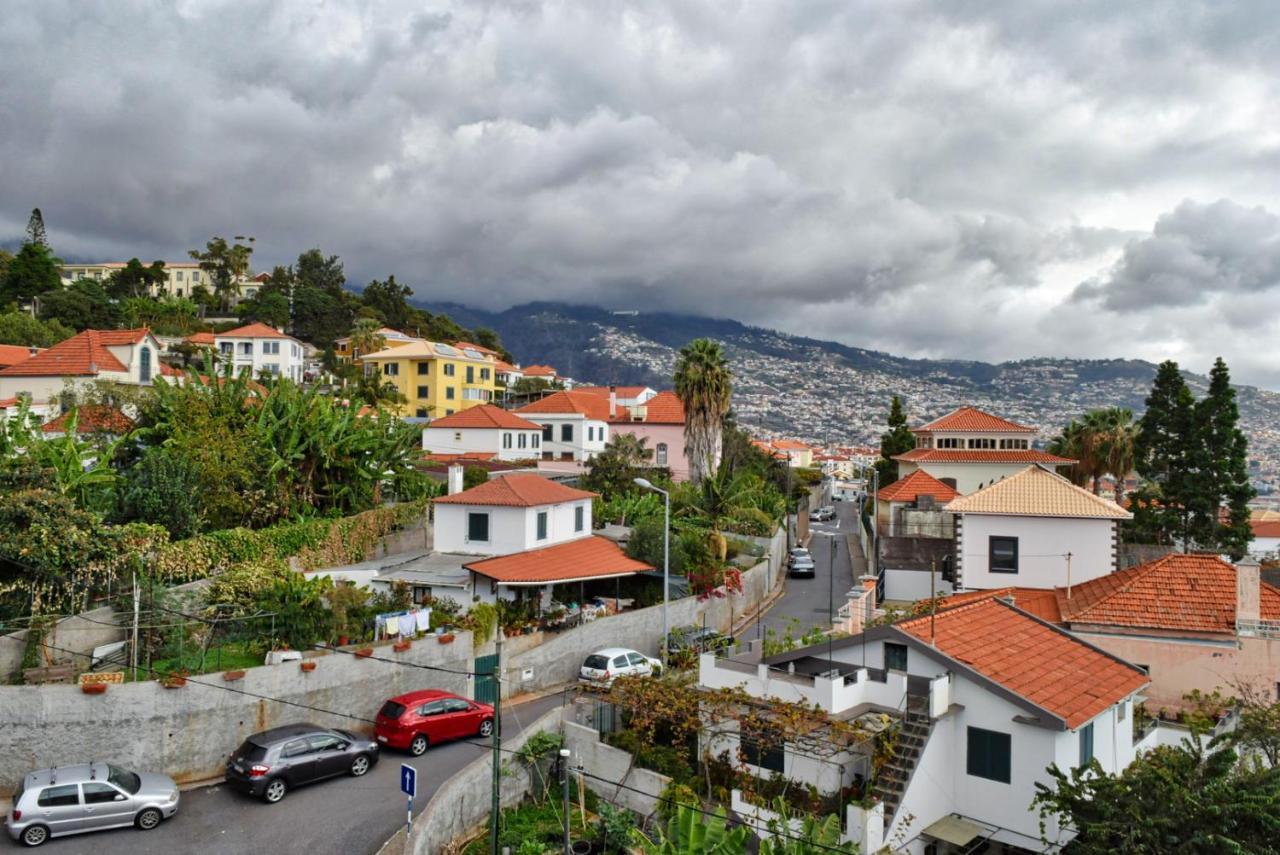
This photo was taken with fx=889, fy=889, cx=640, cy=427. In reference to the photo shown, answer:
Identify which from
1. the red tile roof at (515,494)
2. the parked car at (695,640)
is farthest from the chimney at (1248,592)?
the red tile roof at (515,494)

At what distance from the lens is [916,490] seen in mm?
48594

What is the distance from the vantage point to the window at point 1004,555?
34.3 metres

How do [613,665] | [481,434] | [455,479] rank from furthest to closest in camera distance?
[481,434]
[455,479]
[613,665]

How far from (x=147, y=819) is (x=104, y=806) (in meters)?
0.89

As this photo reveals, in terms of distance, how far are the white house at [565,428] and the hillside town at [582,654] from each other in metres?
20.3

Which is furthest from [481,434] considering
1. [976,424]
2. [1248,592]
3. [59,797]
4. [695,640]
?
[1248,592]

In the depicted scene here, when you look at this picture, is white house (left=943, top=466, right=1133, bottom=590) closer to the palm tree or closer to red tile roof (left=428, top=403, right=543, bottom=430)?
the palm tree

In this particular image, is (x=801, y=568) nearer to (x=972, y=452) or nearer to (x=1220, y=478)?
(x=972, y=452)

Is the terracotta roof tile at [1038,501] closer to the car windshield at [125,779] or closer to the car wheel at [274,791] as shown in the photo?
the car wheel at [274,791]

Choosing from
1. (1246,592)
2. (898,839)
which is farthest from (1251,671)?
(898,839)

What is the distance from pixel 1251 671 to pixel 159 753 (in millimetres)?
27985

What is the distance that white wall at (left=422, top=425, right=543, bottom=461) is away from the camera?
61.8 meters

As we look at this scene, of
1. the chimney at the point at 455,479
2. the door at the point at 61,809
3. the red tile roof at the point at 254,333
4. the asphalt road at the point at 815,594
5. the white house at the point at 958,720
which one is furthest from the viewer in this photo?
the red tile roof at the point at 254,333

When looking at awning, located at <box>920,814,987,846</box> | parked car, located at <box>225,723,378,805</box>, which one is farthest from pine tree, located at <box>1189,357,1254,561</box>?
parked car, located at <box>225,723,378,805</box>
